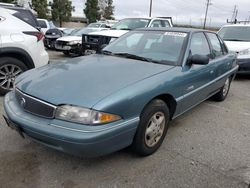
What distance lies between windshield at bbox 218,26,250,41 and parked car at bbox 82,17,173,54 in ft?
7.52

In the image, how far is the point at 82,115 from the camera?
2.40 m

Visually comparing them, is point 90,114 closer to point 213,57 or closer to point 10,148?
point 10,148

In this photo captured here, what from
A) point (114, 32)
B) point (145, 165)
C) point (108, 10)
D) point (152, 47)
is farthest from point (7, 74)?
point (108, 10)

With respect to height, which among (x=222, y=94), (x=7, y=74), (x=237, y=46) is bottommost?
(x=222, y=94)

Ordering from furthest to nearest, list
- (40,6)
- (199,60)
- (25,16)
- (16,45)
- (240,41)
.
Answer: (40,6)
(240,41)
(25,16)
(16,45)
(199,60)

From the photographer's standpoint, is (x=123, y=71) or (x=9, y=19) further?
(x=9, y=19)

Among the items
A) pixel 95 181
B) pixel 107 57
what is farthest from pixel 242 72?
pixel 95 181

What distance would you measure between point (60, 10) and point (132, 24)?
2834cm

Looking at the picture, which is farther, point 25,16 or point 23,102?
point 25,16

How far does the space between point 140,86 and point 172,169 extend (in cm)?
100

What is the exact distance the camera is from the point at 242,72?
7.64m

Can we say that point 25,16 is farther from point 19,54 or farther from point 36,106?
point 36,106

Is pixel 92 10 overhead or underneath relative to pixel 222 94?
overhead

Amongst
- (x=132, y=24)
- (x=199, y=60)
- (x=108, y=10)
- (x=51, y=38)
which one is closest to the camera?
(x=199, y=60)
